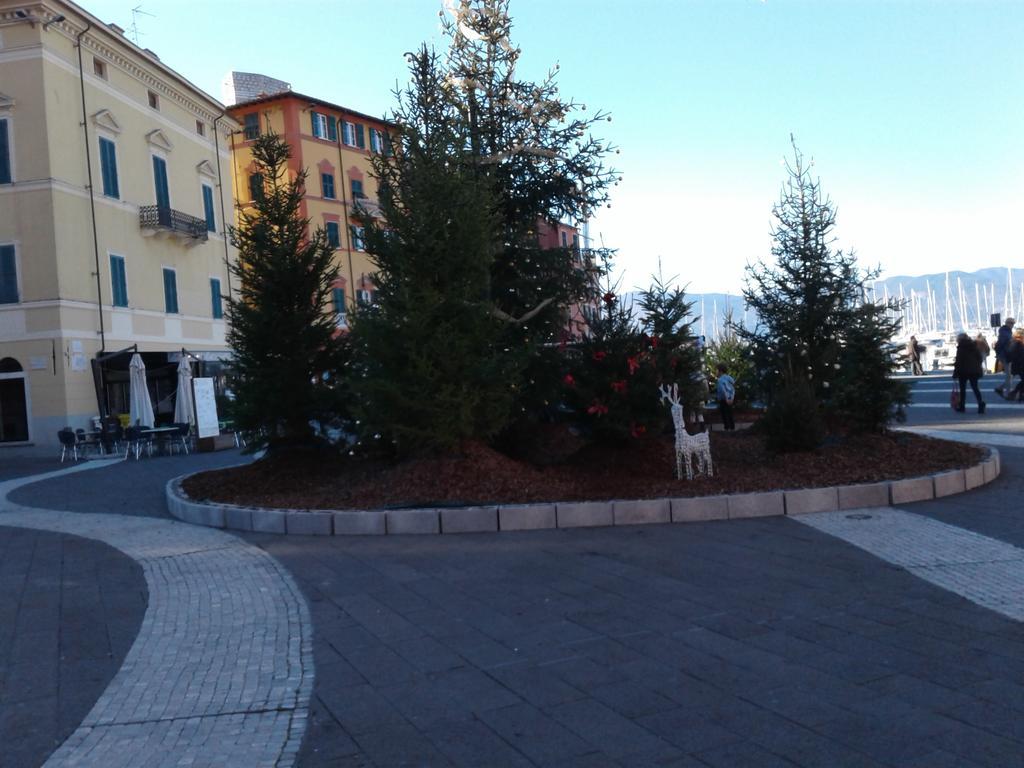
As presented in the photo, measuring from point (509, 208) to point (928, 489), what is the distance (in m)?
6.75

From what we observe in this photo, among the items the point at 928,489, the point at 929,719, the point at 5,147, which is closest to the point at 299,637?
the point at 929,719

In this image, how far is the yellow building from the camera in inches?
1065

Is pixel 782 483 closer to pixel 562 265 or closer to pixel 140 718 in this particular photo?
pixel 562 265

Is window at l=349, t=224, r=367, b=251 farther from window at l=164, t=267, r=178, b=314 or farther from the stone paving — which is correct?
window at l=164, t=267, r=178, b=314

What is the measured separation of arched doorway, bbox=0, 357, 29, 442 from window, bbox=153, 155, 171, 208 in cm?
823

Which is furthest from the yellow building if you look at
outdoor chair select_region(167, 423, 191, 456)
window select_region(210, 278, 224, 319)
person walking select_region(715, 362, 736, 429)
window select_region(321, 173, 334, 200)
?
person walking select_region(715, 362, 736, 429)

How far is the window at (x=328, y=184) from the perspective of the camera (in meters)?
48.7

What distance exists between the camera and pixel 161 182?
3344 cm

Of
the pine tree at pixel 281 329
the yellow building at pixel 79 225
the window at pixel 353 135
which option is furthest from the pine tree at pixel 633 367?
the window at pixel 353 135

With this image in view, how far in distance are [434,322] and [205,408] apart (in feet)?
48.5

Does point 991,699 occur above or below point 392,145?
below

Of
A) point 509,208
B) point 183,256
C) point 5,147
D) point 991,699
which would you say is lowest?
point 991,699

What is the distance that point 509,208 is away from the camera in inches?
521

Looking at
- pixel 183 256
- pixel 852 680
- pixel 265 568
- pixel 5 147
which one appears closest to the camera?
pixel 852 680
